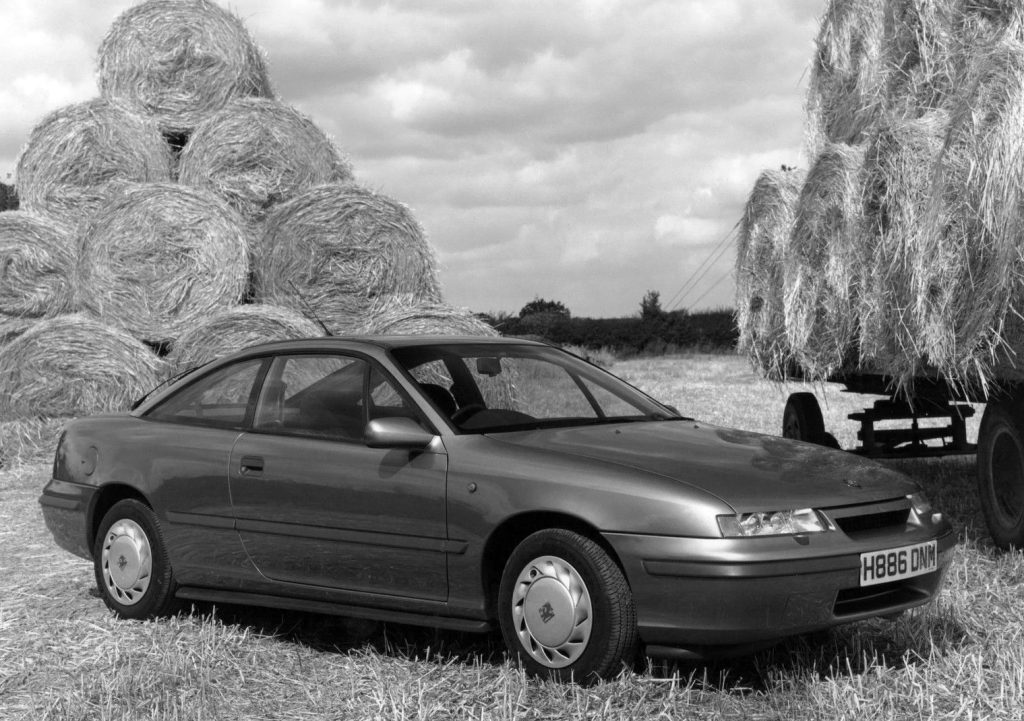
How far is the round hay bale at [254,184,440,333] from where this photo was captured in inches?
459

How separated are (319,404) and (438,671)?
4.46ft

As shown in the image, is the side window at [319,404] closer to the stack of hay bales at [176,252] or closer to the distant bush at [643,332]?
the stack of hay bales at [176,252]

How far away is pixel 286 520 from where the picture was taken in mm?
5461

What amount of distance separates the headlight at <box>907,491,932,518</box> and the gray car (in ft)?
0.05

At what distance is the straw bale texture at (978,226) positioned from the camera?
5.79m

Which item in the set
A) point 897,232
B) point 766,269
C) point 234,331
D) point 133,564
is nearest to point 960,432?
point 766,269

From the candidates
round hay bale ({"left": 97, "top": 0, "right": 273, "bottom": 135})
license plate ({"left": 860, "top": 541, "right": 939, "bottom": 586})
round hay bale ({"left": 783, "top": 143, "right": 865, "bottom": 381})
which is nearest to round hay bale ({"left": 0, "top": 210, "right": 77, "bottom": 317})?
round hay bale ({"left": 97, "top": 0, "right": 273, "bottom": 135})

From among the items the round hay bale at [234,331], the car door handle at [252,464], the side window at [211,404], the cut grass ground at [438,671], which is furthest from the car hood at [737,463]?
the round hay bale at [234,331]

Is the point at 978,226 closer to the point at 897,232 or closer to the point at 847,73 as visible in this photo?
the point at 897,232

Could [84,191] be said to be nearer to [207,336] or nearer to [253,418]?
[207,336]

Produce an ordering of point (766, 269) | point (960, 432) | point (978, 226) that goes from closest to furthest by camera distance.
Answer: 1. point (978, 226)
2. point (766, 269)
3. point (960, 432)

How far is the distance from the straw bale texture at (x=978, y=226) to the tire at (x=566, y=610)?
2.48m

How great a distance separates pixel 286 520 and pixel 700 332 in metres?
26.4

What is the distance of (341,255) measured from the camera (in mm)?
11750
